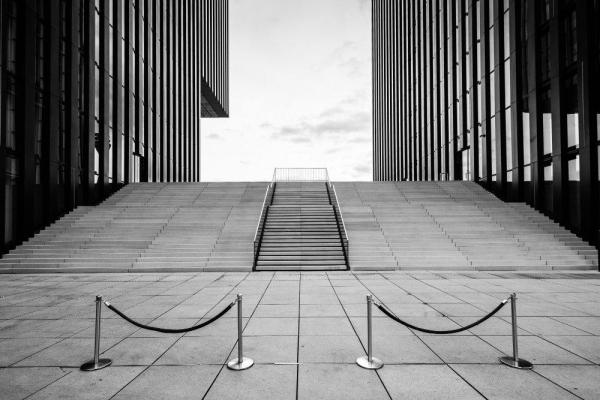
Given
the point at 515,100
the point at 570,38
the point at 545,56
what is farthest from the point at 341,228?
the point at 545,56

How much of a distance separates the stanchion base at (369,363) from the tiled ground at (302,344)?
0.29ft

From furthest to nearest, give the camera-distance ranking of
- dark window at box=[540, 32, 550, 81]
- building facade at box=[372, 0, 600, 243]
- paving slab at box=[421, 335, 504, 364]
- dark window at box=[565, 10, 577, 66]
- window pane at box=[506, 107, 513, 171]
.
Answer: window pane at box=[506, 107, 513, 171] → dark window at box=[540, 32, 550, 81] → dark window at box=[565, 10, 577, 66] → building facade at box=[372, 0, 600, 243] → paving slab at box=[421, 335, 504, 364]

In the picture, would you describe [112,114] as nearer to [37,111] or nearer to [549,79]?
[37,111]

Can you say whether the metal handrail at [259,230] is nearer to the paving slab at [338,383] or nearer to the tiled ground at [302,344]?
the tiled ground at [302,344]

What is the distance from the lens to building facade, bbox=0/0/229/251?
17.1 meters

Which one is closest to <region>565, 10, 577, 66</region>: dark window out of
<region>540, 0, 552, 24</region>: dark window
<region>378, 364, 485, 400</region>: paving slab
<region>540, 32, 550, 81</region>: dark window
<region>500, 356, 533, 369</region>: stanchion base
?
<region>540, 0, 552, 24</region>: dark window

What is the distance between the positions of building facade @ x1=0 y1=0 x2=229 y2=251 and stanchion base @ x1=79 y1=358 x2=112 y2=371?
13986 mm

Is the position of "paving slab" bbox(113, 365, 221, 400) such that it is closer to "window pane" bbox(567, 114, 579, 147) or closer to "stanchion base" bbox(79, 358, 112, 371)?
"stanchion base" bbox(79, 358, 112, 371)

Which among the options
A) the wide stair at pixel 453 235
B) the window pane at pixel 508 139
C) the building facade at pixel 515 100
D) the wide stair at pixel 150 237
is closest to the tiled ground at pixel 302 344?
the wide stair at pixel 453 235

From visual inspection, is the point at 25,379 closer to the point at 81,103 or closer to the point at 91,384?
the point at 91,384

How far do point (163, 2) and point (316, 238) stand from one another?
33.6 meters

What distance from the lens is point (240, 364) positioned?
5.14 metres

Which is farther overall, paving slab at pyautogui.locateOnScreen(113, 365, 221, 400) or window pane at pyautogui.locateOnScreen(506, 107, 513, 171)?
window pane at pyautogui.locateOnScreen(506, 107, 513, 171)

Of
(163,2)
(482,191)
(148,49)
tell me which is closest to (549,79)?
(482,191)
